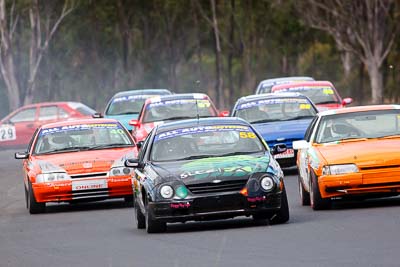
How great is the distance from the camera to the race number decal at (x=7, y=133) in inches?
1592

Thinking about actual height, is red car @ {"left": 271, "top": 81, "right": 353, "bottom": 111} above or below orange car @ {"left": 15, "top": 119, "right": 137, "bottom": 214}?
below

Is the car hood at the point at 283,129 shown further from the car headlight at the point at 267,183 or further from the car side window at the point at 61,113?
the car side window at the point at 61,113

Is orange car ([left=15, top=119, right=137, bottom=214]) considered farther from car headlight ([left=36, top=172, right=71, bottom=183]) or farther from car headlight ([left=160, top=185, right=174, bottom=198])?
car headlight ([left=160, top=185, right=174, bottom=198])

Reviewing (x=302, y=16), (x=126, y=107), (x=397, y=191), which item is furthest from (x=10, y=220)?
(x=302, y=16)

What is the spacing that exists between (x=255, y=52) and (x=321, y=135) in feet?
185

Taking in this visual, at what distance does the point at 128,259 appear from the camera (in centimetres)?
1134

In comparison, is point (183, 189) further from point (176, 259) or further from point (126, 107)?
point (126, 107)

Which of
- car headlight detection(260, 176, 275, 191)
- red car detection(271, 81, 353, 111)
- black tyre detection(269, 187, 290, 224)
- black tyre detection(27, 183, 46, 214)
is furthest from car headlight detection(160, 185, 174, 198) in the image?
red car detection(271, 81, 353, 111)

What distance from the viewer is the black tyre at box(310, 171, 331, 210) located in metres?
15.3

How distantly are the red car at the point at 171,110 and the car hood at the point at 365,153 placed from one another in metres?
10.9

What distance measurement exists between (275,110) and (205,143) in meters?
9.62

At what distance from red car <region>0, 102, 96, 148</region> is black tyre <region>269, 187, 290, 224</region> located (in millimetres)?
26762

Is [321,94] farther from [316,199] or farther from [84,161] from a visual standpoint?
[316,199]

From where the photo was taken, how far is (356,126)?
16609 millimetres
